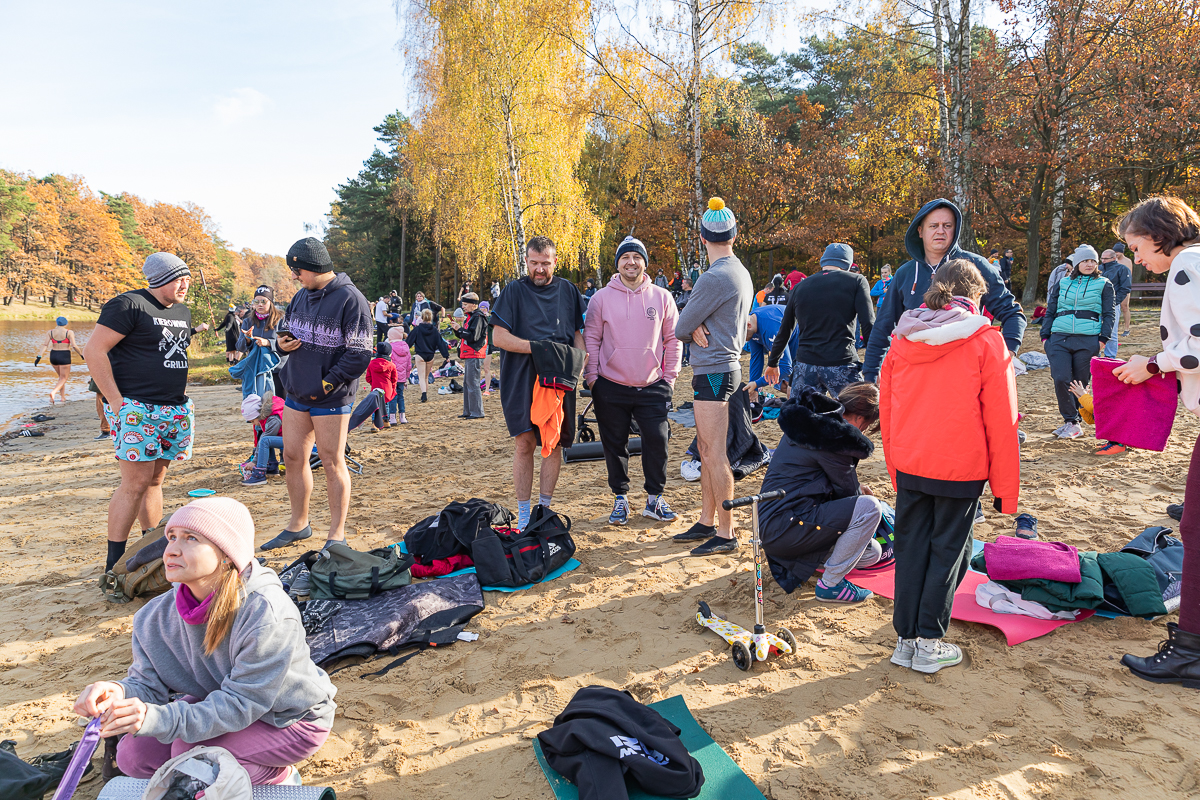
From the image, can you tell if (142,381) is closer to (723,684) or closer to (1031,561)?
(723,684)

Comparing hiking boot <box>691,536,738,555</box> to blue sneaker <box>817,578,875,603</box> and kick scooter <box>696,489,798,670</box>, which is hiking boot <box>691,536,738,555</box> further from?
kick scooter <box>696,489,798,670</box>

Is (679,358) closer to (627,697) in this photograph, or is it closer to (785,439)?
(785,439)

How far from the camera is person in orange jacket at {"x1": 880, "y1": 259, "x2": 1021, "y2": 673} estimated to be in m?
2.63

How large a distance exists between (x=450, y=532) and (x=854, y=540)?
2.55m

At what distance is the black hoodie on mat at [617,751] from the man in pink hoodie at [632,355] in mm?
2438

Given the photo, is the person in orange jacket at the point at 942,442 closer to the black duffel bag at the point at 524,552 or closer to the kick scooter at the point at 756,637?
the kick scooter at the point at 756,637

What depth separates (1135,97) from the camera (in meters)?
14.9

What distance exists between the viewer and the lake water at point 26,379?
14875 mm

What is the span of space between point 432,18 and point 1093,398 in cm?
1981

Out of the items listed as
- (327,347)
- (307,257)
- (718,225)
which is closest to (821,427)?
(718,225)

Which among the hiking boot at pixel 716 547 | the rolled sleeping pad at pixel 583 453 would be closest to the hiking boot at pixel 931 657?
the hiking boot at pixel 716 547

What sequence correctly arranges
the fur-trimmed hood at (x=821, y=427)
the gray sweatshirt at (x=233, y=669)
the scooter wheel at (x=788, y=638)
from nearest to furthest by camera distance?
the gray sweatshirt at (x=233, y=669)
the scooter wheel at (x=788, y=638)
the fur-trimmed hood at (x=821, y=427)

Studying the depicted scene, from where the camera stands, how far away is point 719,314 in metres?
4.25

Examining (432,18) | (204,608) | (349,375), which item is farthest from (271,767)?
(432,18)
